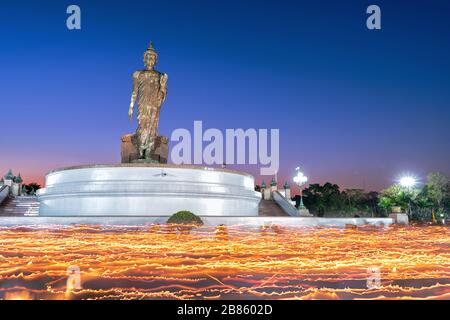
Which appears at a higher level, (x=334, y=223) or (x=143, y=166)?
(x=143, y=166)

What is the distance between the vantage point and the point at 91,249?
298 inches

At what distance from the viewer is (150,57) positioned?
Answer: 1958cm

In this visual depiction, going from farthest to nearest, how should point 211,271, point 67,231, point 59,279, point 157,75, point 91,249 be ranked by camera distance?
point 157,75, point 67,231, point 91,249, point 211,271, point 59,279

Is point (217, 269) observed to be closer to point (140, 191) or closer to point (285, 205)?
point (140, 191)

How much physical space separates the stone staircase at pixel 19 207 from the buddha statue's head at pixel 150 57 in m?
9.22

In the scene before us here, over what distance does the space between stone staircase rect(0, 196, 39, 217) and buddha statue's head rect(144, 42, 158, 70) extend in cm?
922

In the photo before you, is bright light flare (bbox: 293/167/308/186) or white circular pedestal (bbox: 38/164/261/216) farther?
bright light flare (bbox: 293/167/308/186)

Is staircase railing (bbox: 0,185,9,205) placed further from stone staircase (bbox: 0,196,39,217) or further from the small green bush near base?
the small green bush near base

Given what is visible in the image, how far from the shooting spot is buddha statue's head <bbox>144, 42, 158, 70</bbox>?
770 inches

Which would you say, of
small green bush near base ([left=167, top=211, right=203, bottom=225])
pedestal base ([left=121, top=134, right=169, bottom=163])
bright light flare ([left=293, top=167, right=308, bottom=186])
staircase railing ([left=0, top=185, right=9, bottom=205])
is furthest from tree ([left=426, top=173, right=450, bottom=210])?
staircase railing ([left=0, top=185, right=9, bottom=205])

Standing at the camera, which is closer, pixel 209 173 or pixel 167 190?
pixel 167 190
